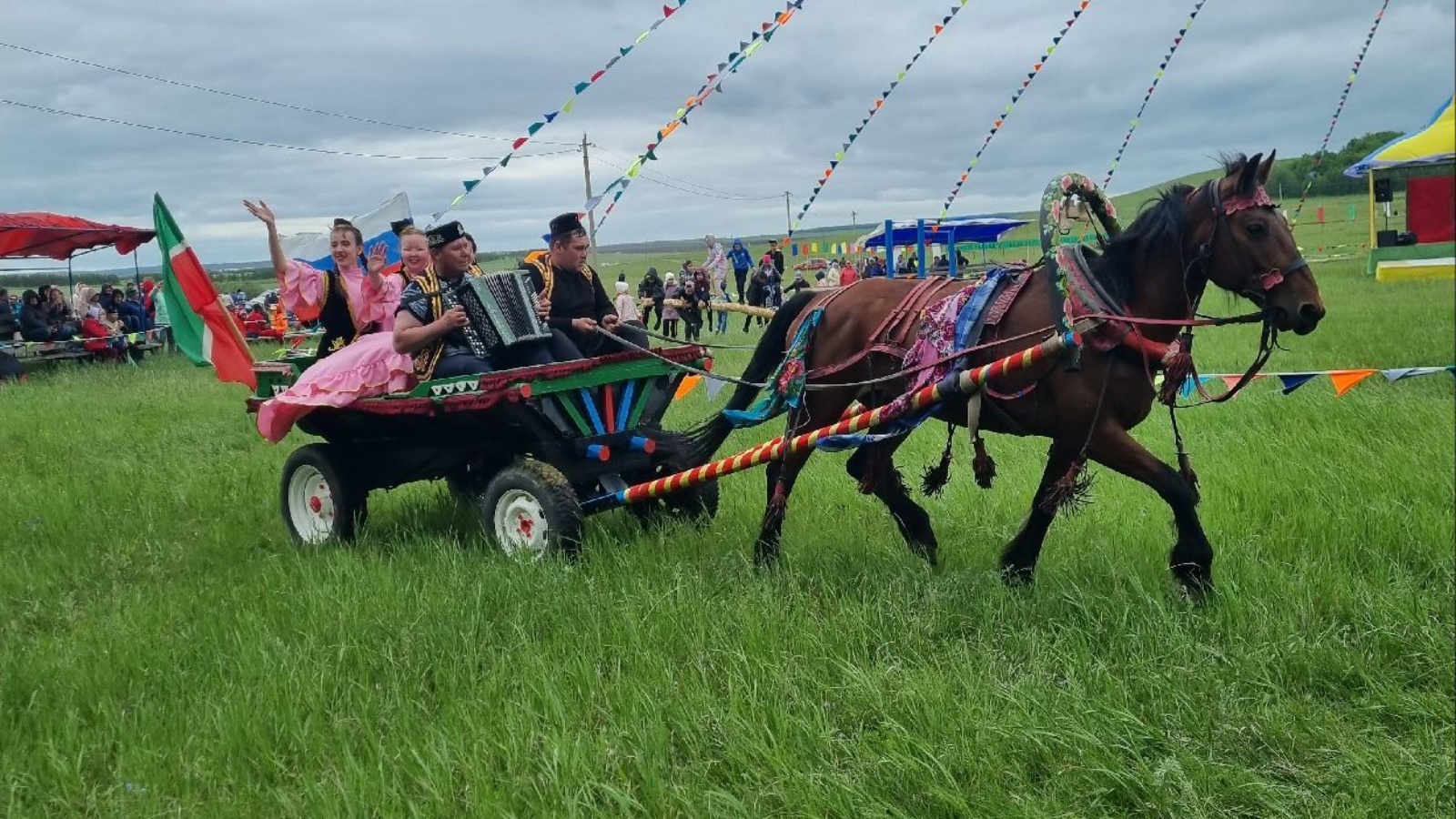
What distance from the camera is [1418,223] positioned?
986 inches

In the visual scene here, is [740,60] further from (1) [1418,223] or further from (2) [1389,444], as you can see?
(1) [1418,223]

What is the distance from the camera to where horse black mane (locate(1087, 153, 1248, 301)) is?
472cm

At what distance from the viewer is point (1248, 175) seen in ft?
14.5

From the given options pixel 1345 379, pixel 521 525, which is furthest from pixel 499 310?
pixel 1345 379

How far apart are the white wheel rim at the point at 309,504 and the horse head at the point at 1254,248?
5068mm

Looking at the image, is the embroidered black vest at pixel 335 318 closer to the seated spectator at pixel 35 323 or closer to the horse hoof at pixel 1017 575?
the horse hoof at pixel 1017 575

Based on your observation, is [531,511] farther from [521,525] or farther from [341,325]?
[341,325]

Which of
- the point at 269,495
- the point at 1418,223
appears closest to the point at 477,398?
the point at 269,495

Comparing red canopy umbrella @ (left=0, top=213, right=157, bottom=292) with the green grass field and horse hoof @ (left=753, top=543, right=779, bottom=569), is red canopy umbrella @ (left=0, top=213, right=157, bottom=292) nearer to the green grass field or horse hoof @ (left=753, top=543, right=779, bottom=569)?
the green grass field

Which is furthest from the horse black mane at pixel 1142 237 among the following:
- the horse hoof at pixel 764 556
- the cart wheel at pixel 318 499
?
the cart wheel at pixel 318 499

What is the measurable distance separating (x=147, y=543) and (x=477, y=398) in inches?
96.4

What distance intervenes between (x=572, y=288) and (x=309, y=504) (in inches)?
84.9

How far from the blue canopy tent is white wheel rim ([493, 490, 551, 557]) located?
14.2m

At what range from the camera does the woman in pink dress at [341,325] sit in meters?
6.35
